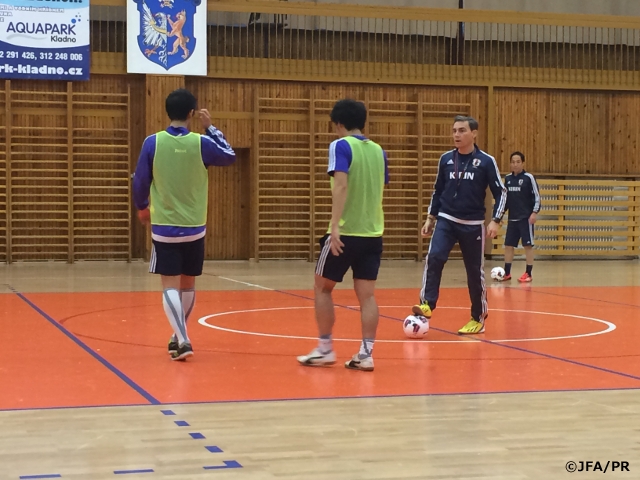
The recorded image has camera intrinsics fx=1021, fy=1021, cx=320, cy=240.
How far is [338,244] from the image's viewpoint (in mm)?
6320

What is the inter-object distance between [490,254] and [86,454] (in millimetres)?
17579

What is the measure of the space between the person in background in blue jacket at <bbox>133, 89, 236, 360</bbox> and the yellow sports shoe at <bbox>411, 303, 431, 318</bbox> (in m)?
2.17

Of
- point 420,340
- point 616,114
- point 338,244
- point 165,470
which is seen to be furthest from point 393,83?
point 165,470

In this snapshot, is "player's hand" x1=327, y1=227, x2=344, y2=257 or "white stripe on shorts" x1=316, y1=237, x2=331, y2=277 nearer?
"player's hand" x1=327, y1=227, x2=344, y2=257

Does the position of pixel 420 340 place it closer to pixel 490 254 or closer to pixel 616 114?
pixel 490 254

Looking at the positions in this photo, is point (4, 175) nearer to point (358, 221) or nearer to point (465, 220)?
point (465, 220)

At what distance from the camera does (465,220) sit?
28.7 feet

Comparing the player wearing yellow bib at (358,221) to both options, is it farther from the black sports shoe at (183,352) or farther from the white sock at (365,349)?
the black sports shoe at (183,352)

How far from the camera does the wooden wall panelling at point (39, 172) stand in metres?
18.8

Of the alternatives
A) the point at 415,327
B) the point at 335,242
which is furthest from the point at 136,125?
the point at 335,242

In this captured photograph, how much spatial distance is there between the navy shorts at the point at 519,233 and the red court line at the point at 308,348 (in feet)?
13.1

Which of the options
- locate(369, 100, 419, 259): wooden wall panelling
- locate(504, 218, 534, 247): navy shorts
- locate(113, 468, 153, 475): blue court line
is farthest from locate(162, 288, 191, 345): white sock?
locate(369, 100, 419, 259): wooden wall panelling

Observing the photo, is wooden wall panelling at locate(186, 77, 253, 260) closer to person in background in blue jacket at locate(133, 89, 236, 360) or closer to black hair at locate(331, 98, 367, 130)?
person in background in blue jacket at locate(133, 89, 236, 360)

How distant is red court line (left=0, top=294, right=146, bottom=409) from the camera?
539 centimetres
